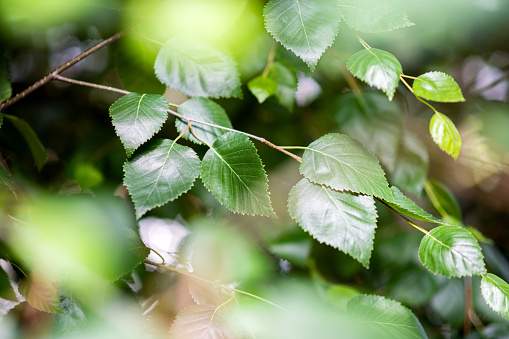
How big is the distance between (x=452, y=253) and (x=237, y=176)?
199 mm

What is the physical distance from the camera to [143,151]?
353 mm

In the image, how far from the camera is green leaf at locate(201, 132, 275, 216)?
1.11ft

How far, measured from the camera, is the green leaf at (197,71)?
429 mm

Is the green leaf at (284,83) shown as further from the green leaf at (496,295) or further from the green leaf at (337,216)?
the green leaf at (496,295)

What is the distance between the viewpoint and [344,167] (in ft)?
1.13

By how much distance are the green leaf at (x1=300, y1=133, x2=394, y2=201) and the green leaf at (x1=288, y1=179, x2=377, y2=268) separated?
0.05ft

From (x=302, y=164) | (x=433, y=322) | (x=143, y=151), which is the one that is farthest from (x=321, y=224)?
(x=433, y=322)

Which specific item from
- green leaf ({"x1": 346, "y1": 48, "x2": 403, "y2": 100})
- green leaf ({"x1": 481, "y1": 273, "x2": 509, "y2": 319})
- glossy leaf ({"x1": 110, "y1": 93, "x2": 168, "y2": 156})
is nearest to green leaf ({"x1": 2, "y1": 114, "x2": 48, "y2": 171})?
glossy leaf ({"x1": 110, "y1": 93, "x2": 168, "y2": 156})

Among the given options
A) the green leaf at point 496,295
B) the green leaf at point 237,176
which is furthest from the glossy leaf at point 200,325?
the green leaf at point 496,295

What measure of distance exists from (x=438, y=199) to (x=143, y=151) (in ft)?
1.48

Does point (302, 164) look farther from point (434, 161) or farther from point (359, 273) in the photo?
point (434, 161)

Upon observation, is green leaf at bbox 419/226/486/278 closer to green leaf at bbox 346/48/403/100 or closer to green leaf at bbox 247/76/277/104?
green leaf at bbox 346/48/403/100

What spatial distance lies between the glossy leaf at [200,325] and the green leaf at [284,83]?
0.29m

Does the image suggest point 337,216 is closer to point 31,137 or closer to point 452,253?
point 452,253
